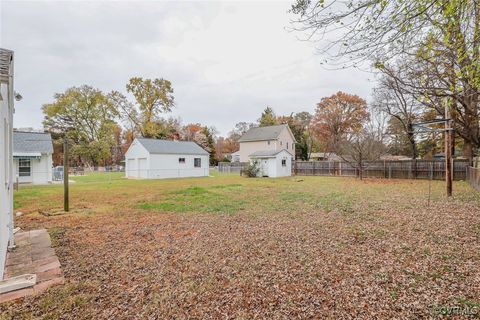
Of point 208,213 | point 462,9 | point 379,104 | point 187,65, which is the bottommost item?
point 208,213

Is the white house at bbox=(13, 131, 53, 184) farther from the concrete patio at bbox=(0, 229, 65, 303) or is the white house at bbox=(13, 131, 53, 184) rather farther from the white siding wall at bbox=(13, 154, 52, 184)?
the concrete patio at bbox=(0, 229, 65, 303)

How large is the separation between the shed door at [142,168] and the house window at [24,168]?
297 inches

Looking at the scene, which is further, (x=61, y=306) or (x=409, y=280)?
(x=409, y=280)

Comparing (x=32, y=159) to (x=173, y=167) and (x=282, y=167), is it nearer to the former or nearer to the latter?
(x=173, y=167)

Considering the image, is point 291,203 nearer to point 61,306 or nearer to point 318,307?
point 318,307

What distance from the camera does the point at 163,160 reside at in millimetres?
21844

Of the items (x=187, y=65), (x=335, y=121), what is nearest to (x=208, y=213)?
(x=187, y=65)

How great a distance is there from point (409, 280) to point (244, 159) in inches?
1198

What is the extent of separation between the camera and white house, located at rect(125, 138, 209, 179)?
21.1 metres

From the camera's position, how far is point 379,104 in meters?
21.4

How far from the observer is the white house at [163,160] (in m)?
21.1

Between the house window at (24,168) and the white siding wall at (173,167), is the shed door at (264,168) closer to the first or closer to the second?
the white siding wall at (173,167)

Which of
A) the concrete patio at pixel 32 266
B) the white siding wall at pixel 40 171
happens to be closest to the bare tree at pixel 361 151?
the concrete patio at pixel 32 266

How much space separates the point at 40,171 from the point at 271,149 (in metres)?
22.6
